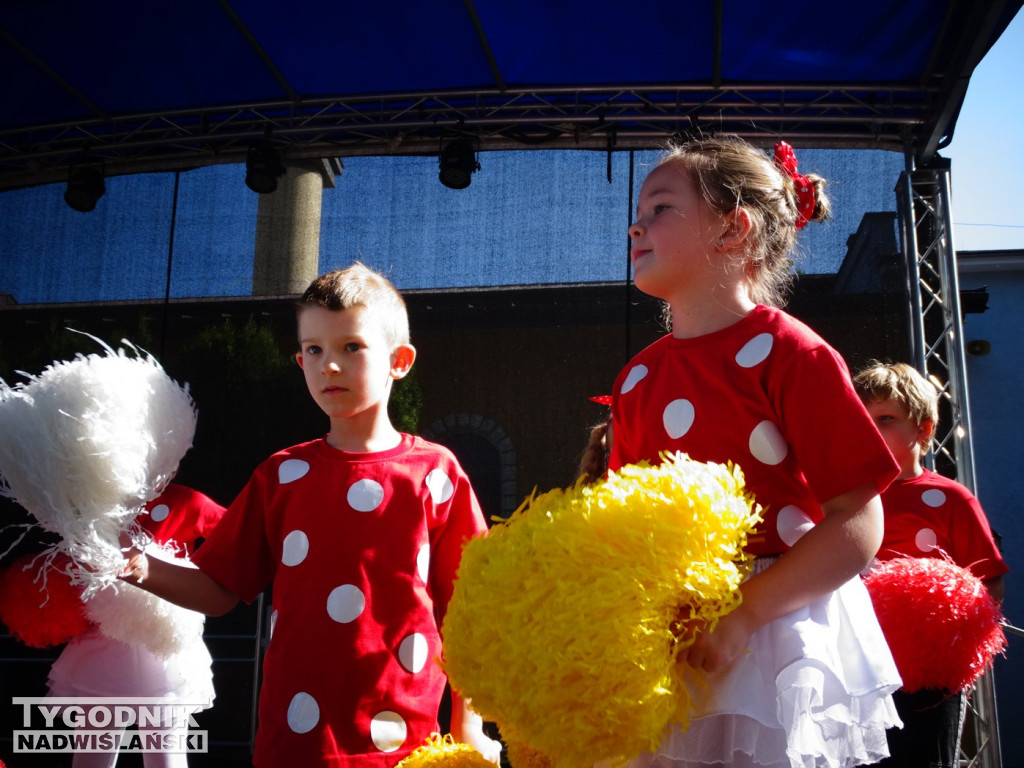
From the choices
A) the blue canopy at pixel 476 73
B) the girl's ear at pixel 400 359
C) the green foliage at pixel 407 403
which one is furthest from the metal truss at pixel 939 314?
the girl's ear at pixel 400 359

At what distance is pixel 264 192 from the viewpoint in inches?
173

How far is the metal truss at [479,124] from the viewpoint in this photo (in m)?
3.98

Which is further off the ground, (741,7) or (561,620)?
(741,7)

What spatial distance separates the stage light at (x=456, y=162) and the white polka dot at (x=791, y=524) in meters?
3.28

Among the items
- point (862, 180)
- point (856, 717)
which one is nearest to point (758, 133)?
point (862, 180)

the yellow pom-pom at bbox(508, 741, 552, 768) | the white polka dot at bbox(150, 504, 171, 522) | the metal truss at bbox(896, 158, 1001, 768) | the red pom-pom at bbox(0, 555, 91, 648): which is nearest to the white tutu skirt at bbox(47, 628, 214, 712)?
the red pom-pom at bbox(0, 555, 91, 648)

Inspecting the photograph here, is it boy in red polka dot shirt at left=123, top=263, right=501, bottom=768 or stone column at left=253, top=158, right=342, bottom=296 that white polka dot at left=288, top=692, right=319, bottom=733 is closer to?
boy in red polka dot shirt at left=123, top=263, right=501, bottom=768

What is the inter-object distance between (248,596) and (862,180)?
359 cm

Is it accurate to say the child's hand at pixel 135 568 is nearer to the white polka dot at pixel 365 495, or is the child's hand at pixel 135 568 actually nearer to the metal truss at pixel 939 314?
the white polka dot at pixel 365 495

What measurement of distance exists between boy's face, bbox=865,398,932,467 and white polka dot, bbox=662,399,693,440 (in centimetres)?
143

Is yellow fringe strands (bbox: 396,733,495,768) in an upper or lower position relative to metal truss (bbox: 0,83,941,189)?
lower

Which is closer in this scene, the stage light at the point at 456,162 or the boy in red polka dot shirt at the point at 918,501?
the boy in red polka dot shirt at the point at 918,501

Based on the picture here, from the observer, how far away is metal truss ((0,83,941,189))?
3977mm

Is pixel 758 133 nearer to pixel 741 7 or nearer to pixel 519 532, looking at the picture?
pixel 741 7
